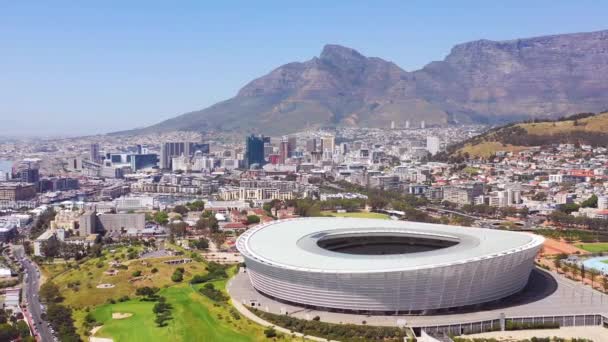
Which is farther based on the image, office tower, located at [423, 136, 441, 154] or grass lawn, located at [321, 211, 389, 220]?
office tower, located at [423, 136, 441, 154]

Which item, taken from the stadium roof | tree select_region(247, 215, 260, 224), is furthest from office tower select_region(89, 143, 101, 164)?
the stadium roof

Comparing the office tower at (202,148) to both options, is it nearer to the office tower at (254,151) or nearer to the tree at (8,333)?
the office tower at (254,151)

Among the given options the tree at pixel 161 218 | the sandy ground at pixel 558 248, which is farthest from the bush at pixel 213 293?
the tree at pixel 161 218

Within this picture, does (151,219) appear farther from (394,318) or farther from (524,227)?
(394,318)

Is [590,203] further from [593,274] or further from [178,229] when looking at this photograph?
[178,229]

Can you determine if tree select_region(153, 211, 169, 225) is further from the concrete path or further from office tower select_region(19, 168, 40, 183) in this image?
office tower select_region(19, 168, 40, 183)

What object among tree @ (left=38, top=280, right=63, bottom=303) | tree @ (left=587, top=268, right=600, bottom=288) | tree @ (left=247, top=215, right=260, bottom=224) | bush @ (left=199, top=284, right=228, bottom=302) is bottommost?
tree @ (left=38, top=280, right=63, bottom=303)

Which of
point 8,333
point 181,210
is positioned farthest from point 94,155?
point 8,333
